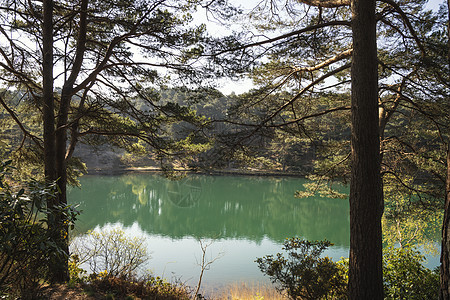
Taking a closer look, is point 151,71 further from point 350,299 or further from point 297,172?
point 297,172

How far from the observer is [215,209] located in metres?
16.6

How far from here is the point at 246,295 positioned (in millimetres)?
6000

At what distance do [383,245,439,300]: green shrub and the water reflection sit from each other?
7.85 metres

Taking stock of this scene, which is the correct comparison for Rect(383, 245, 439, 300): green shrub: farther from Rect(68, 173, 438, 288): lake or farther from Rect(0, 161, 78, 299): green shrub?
Rect(68, 173, 438, 288): lake

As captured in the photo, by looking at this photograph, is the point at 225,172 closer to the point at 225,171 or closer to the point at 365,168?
the point at 225,171

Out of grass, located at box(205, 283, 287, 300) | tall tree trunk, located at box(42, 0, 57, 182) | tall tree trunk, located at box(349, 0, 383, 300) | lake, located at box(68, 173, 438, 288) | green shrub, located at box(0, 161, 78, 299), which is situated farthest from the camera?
lake, located at box(68, 173, 438, 288)

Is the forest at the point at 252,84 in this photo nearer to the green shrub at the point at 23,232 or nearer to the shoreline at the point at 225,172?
the green shrub at the point at 23,232

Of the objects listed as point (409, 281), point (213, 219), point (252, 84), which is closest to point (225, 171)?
point (213, 219)

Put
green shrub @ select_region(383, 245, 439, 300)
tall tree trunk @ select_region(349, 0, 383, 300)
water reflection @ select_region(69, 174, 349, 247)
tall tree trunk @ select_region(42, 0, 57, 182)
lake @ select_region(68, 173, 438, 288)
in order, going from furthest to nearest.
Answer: water reflection @ select_region(69, 174, 349, 247), lake @ select_region(68, 173, 438, 288), tall tree trunk @ select_region(42, 0, 57, 182), green shrub @ select_region(383, 245, 439, 300), tall tree trunk @ select_region(349, 0, 383, 300)

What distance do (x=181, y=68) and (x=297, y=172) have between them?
22141mm

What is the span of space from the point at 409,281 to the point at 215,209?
45.6 ft

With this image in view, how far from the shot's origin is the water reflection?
1225 centimetres

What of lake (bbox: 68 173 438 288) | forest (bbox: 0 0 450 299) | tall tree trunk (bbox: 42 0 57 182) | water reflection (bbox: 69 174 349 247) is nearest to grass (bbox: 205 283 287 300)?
lake (bbox: 68 173 438 288)

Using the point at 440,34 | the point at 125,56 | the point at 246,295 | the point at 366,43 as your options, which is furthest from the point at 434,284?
the point at 125,56
